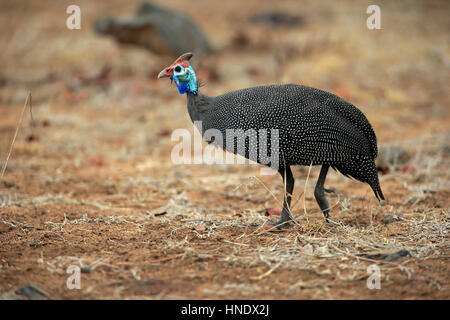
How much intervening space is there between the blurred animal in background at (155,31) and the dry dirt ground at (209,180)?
595 mm

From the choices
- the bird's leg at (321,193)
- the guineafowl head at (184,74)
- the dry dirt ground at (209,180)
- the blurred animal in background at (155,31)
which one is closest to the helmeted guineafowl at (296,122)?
the guineafowl head at (184,74)

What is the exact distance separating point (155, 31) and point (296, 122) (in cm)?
626

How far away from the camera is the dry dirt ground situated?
282 cm

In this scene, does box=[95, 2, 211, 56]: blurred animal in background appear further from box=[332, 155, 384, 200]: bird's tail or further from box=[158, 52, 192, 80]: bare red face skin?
box=[332, 155, 384, 200]: bird's tail

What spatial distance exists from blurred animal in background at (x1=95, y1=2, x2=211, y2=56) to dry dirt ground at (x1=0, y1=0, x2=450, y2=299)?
0.60 meters

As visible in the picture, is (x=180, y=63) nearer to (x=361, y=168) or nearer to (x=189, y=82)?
(x=189, y=82)

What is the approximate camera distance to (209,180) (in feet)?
17.2

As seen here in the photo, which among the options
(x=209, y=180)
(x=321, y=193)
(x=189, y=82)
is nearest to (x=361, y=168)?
(x=321, y=193)

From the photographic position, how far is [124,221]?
12.6 feet

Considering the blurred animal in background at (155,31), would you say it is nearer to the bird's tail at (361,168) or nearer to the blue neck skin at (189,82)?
the blue neck skin at (189,82)

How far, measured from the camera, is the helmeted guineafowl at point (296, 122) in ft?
11.0

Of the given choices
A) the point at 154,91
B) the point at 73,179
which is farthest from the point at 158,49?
the point at 73,179

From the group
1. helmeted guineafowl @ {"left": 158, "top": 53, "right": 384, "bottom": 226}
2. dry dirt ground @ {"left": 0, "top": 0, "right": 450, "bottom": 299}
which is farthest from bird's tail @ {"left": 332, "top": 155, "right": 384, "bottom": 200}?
dry dirt ground @ {"left": 0, "top": 0, "right": 450, "bottom": 299}

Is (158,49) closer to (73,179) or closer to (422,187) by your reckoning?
(73,179)
